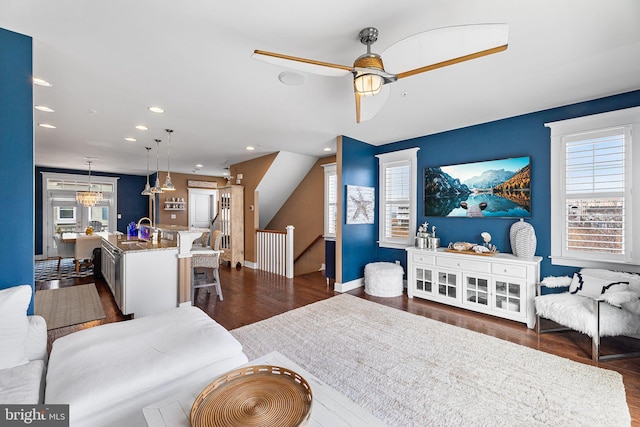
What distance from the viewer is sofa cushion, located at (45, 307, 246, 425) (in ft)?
3.96

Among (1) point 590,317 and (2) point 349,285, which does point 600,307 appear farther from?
(2) point 349,285

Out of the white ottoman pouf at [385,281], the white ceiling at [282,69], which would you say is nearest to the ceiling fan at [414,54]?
the white ceiling at [282,69]

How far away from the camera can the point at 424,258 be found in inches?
159

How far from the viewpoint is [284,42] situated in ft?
6.62

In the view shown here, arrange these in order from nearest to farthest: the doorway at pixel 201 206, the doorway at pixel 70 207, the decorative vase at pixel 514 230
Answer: the decorative vase at pixel 514 230, the doorway at pixel 70 207, the doorway at pixel 201 206

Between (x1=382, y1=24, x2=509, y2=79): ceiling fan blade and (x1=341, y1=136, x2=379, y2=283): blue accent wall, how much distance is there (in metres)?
2.82

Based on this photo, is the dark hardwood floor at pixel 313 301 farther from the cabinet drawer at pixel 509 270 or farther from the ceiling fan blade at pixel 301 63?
the ceiling fan blade at pixel 301 63

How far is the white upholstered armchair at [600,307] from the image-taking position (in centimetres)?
243

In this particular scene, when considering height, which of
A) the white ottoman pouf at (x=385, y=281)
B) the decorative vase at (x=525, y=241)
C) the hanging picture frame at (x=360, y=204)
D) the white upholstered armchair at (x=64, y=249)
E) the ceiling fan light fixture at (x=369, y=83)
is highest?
the ceiling fan light fixture at (x=369, y=83)

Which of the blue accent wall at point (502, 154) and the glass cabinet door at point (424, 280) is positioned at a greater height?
the blue accent wall at point (502, 154)

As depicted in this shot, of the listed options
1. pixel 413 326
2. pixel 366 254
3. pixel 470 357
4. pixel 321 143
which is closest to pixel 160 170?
pixel 321 143

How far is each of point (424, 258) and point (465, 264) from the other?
0.57m

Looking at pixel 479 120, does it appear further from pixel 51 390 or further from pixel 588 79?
pixel 51 390

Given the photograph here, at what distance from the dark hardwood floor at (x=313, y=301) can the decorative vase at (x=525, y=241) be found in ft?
2.82
